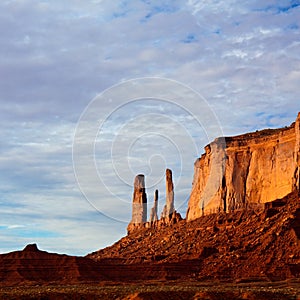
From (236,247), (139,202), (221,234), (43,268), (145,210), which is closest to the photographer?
(43,268)

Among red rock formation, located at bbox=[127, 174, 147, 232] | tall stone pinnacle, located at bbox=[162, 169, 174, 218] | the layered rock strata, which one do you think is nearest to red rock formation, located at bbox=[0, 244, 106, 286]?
the layered rock strata

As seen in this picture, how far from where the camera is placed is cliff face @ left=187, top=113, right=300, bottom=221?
109m

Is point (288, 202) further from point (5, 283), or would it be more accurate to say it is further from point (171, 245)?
point (5, 283)

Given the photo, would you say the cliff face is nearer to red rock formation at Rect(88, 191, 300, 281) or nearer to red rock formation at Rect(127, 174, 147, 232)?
red rock formation at Rect(88, 191, 300, 281)

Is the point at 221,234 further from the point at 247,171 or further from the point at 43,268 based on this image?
the point at 43,268

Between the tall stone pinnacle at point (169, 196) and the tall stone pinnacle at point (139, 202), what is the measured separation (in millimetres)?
10388

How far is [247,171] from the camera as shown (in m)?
122

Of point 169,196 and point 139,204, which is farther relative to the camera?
point 139,204

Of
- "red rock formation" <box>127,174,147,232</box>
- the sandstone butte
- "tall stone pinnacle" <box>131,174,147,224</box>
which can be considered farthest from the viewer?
"tall stone pinnacle" <box>131,174,147,224</box>

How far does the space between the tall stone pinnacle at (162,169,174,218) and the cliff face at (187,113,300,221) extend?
432 inches

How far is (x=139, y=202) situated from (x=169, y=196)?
13.5 metres

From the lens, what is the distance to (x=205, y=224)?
118375 mm

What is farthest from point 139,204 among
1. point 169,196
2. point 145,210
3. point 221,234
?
point 221,234

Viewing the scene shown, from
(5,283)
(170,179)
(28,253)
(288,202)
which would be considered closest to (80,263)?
(28,253)
